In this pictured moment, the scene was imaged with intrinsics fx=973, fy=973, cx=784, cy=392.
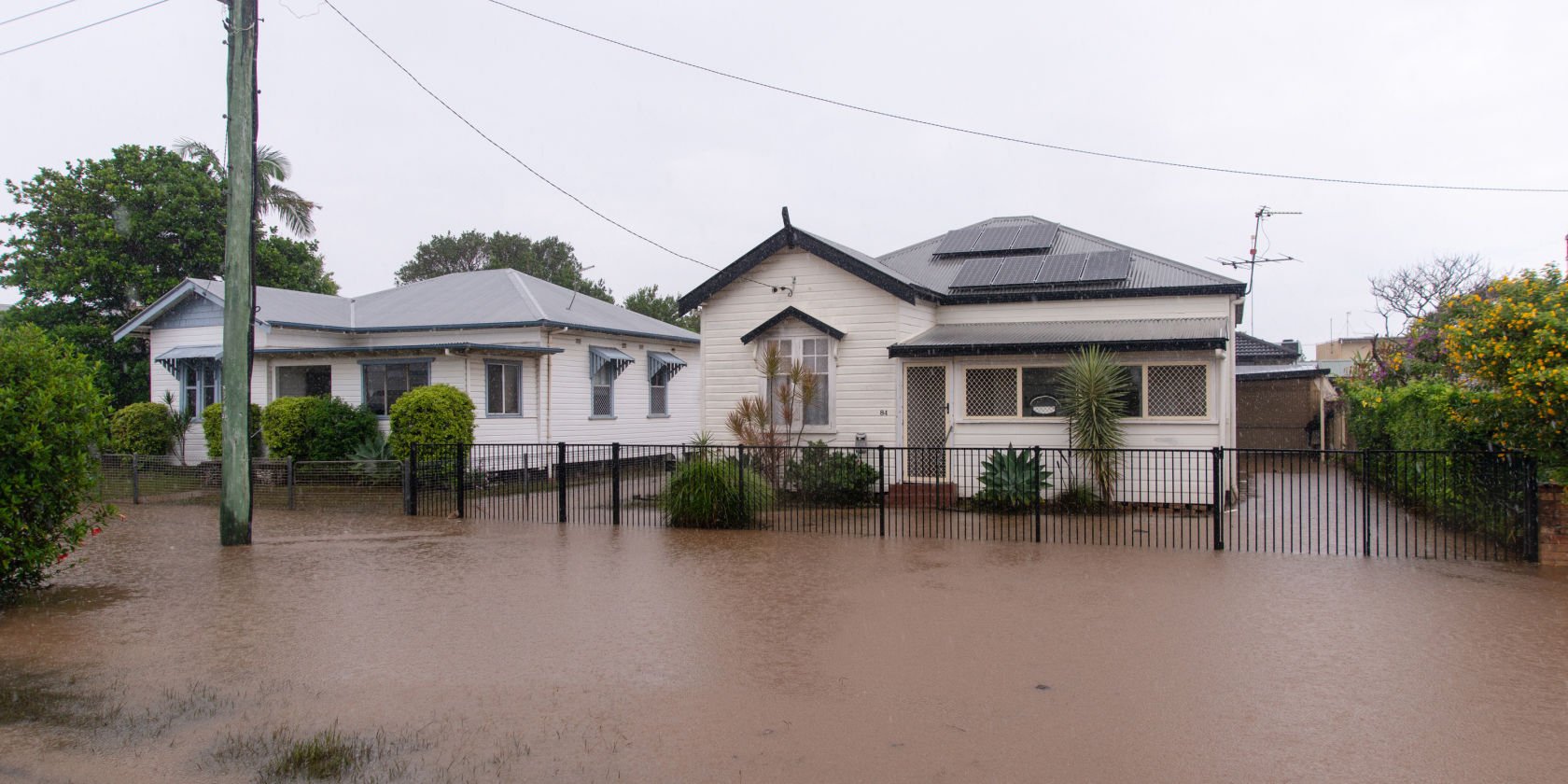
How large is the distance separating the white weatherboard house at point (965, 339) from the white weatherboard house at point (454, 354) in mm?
5370

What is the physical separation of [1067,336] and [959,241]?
5.47m

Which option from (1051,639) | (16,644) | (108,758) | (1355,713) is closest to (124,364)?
(16,644)

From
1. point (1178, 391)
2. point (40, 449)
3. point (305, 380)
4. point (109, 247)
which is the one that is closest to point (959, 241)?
point (1178, 391)

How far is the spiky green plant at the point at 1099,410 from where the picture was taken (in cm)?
1441

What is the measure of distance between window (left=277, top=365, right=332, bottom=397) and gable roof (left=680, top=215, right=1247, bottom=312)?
981 cm

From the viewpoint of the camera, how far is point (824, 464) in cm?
1538

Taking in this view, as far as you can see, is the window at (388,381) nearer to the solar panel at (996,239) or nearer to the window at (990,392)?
the window at (990,392)

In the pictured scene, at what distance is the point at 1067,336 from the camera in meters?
15.5

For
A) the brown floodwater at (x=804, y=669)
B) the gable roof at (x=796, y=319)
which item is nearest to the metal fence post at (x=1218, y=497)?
the brown floodwater at (x=804, y=669)

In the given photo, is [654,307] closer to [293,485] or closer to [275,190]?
[275,190]

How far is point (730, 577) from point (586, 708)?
13.4ft

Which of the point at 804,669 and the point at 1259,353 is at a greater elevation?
the point at 1259,353

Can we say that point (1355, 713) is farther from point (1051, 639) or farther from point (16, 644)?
point (16, 644)

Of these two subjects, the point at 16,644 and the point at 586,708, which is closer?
the point at 586,708
